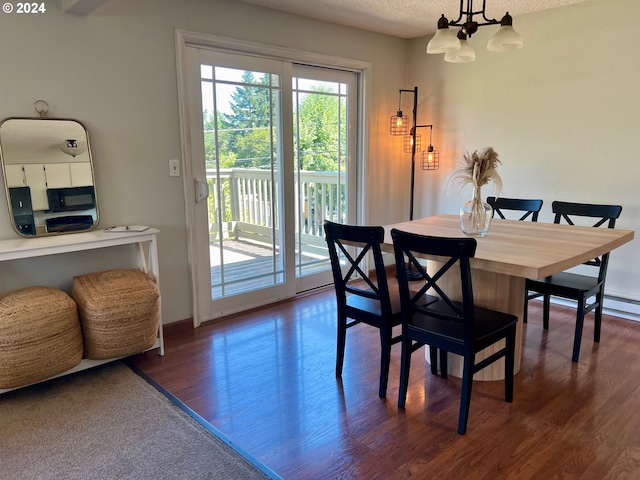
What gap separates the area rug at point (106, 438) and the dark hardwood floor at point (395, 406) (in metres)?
0.12

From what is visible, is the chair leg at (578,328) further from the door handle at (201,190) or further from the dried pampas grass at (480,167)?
the door handle at (201,190)

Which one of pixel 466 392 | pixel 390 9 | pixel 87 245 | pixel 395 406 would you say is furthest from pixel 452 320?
pixel 390 9

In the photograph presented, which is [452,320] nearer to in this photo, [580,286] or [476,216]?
[476,216]

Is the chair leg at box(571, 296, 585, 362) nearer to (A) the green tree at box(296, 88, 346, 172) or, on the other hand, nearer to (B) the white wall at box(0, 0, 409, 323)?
(A) the green tree at box(296, 88, 346, 172)

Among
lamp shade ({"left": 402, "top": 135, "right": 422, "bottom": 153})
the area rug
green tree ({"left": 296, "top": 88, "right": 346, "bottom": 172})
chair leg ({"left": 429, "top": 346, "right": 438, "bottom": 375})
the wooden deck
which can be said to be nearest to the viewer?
the area rug

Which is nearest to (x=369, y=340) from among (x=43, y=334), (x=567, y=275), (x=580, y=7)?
(x=567, y=275)

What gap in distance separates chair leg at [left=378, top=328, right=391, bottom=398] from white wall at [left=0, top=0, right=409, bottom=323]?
1.66 meters

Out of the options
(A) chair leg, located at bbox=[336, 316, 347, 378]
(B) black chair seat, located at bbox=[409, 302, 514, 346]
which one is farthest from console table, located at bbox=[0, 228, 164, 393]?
(B) black chair seat, located at bbox=[409, 302, 514, 346]

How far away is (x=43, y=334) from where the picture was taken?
2.39 meters

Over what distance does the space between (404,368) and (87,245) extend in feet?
6.25

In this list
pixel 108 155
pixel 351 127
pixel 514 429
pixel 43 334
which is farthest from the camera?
pixel 351 127

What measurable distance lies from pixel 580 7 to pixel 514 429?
3225mm

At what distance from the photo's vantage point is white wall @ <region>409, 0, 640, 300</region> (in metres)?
3.46

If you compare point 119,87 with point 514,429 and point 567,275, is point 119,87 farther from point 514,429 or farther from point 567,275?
point 567,275
